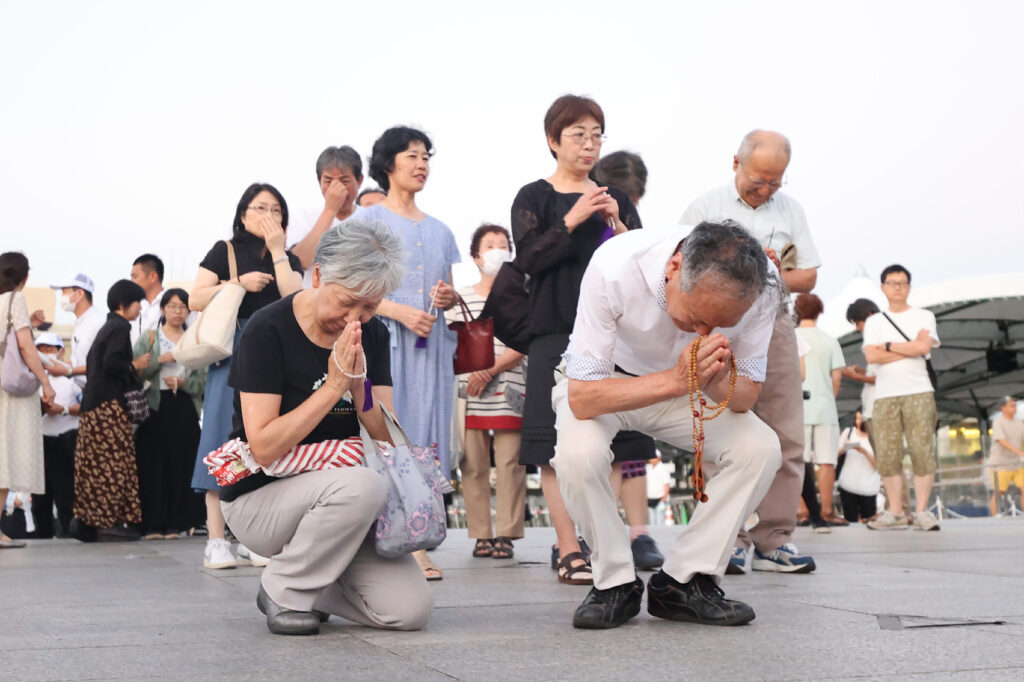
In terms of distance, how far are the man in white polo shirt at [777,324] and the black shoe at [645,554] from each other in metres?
0.32

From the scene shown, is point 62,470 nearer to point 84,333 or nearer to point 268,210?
point 84,333

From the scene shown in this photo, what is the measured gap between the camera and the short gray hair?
6082mm

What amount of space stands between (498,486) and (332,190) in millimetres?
1826

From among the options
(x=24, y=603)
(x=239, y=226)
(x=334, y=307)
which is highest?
(x=239, y=226)

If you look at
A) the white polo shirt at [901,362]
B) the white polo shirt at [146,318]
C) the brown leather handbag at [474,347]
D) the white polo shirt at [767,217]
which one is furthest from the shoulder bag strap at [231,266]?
the white polo shirt at [901,362]

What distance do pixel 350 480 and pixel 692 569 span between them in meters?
1.04

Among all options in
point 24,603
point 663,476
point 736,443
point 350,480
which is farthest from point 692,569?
point 663,476

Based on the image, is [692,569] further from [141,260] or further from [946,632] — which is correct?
[141,260]

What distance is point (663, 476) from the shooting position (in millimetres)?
19031

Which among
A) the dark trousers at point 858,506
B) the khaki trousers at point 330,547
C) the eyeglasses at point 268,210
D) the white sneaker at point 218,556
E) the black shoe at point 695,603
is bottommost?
the dark trousers at point 858,506

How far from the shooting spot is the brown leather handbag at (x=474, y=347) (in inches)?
212

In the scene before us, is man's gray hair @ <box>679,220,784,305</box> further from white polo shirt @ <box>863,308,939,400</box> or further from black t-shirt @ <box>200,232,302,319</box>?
white polo shirt @ <box>863,308,939,400</box>

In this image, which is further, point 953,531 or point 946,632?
point 953,531

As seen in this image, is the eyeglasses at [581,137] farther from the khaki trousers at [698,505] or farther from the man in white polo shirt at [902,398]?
the man in white polo shirt at [902,398]
